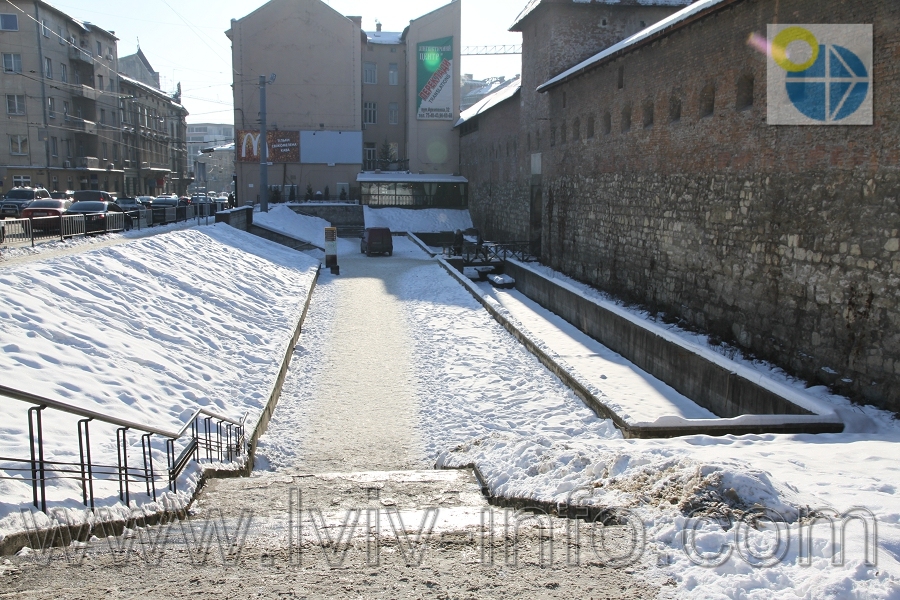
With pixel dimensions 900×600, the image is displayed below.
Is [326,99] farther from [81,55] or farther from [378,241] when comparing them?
[81,55]

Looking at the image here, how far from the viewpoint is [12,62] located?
45.2 meters

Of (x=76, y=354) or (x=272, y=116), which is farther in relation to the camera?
(x=272, y=116)

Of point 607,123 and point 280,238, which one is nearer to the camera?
point 607,123

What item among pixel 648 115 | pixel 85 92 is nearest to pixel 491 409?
pixel 648 115

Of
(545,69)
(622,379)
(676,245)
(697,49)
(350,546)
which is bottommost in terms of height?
(622,379)

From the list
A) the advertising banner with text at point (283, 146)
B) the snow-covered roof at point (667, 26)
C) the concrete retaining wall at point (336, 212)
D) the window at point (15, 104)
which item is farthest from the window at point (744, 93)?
the window at point (15, 104)

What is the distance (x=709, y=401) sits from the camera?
1116 cm

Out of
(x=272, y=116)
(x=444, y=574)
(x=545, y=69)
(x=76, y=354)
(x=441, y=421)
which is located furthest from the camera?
(x=272, y=116)

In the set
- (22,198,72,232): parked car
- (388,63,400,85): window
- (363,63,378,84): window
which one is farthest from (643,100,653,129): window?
(363,63,378,84): window

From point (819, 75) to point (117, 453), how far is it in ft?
34.8

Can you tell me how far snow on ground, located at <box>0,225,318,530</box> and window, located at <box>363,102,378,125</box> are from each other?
117ft

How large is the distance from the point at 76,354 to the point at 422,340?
24.5ft

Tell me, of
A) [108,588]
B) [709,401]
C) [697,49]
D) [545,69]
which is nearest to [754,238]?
[709,401]

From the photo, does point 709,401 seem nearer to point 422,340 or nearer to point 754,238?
point 754,238
